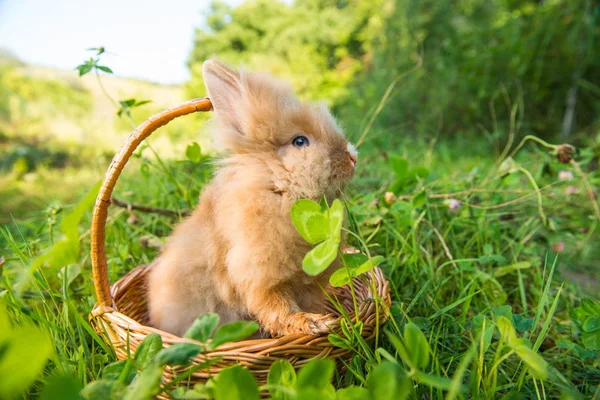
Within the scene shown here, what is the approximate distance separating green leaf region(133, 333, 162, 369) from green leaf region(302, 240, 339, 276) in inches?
15.1

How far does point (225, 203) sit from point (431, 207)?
1.24 meters

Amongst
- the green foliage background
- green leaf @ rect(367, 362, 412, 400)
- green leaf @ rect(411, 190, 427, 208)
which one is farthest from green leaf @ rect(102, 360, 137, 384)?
green leaf @ rect(411, 190, 427, 208)

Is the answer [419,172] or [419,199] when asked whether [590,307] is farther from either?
[419,172]

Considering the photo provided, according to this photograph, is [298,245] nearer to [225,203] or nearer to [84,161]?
[225,203]

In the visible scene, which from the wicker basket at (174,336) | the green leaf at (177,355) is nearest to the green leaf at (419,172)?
the wicker basket at (174,336)

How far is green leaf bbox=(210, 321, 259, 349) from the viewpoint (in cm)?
77

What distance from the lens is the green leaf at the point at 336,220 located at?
903 mm

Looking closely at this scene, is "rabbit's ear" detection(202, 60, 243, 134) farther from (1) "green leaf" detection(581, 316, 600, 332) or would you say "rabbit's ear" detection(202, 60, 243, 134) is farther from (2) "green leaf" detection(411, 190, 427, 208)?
(1) "green leaf" detection(581, 316, 600, 332)

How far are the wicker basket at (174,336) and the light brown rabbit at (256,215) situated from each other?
3.3 inches

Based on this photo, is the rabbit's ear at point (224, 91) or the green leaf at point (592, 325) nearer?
the green leaf at point (592, 325)

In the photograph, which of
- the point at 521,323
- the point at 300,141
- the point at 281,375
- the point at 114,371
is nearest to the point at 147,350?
the point at 114,371

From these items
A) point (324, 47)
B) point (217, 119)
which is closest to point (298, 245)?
point (217, 119)

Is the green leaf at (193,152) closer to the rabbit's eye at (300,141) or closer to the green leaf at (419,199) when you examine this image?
the rabbit's eye at (300,141)

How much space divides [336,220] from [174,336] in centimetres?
55
